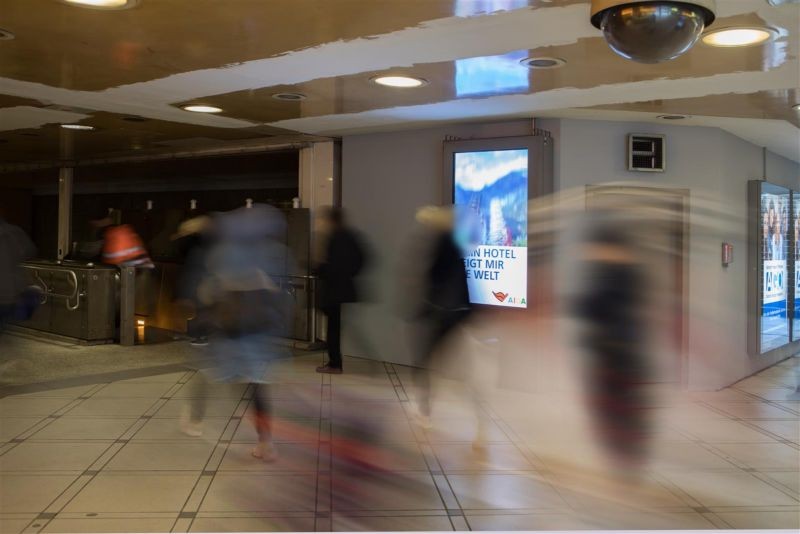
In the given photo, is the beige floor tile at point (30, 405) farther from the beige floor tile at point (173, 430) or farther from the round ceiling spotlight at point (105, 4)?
the round ceiling spotlight at point (105, 4)

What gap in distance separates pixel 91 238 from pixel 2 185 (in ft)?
11.3

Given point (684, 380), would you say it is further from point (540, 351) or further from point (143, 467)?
point (143, 467)

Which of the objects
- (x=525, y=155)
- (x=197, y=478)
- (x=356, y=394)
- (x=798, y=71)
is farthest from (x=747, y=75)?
(x=197, y=478)

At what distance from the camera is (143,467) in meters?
4.12

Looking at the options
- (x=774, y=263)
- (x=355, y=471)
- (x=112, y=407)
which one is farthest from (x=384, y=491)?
(x=774, y=263)

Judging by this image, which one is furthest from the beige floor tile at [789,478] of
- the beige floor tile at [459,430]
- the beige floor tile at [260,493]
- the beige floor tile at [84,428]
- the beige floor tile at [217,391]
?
the beige floor tile at [84,428]

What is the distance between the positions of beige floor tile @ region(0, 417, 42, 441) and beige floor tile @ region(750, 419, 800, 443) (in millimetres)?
5515

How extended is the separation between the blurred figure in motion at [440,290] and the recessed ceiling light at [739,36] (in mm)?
1991

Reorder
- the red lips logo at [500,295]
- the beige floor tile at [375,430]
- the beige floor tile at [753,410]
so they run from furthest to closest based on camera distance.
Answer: the red lips logo at [500,295]
the beige floor tile at [753,410]
the beige floor tile at [375,430]

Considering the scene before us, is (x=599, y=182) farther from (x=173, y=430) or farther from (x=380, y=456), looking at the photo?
(x=173, y=430)

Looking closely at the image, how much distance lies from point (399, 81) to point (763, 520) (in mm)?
3731

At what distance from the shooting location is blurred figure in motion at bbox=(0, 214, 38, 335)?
5.27 meters

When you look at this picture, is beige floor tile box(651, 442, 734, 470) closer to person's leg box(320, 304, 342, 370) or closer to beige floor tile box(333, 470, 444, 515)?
beige floor tile box(333, 470, 444, 515)

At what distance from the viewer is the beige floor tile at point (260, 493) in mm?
3564
